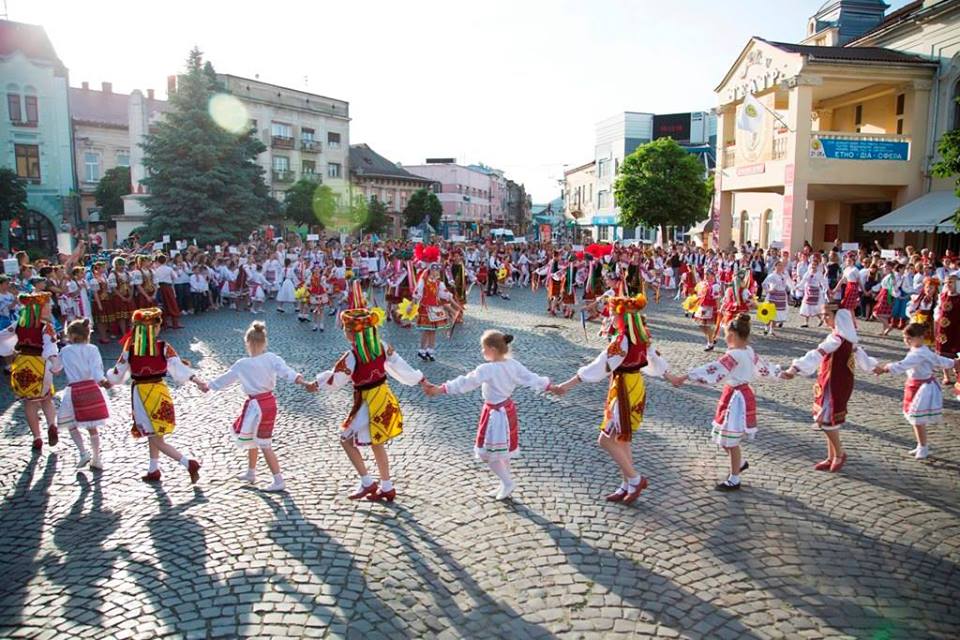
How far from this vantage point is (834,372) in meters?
7.29

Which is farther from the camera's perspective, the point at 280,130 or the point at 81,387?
the point at 280,130

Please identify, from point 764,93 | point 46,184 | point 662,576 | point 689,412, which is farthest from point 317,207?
point 662,576

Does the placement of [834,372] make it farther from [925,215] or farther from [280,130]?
[280,130]

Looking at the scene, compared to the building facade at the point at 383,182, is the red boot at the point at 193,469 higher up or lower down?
lower down

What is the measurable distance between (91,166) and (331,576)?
5092 cm

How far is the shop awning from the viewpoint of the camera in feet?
74.4

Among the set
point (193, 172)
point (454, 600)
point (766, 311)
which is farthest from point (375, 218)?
point (454, 600)

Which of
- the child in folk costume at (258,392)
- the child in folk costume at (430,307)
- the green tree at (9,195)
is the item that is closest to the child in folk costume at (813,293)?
the child in folk costume at (430,307)

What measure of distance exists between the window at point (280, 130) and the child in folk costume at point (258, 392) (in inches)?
1876

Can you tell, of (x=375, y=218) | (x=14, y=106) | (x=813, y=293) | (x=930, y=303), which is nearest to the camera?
(x=930, y=303)

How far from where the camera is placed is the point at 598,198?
6919cm

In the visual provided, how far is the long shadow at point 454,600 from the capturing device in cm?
439

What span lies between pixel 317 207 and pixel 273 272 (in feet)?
82.4

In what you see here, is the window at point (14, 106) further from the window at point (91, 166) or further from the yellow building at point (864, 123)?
the yellow building at point (864, 123)
